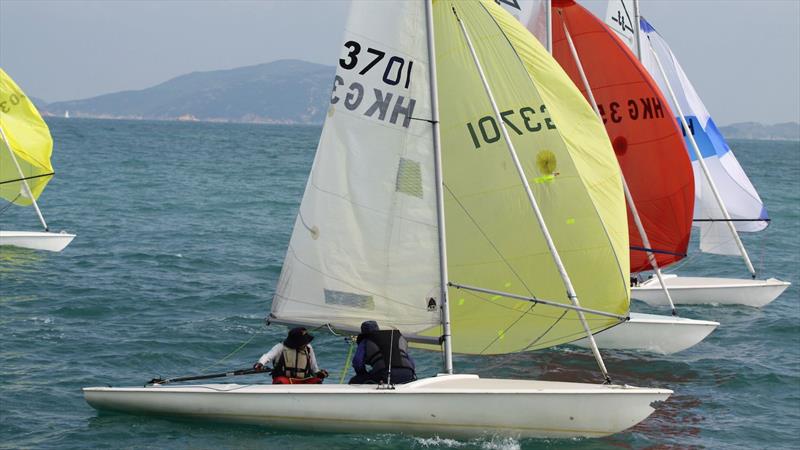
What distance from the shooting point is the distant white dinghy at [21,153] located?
1220 inches

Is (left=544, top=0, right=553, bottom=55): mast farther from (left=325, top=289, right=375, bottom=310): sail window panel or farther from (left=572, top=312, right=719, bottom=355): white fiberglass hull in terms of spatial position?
(left=325, top=289, right=375, bottom=310): sail window panel

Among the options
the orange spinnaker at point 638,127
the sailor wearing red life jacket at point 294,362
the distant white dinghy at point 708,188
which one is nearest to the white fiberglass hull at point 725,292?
the distant white dinghy at point 708,188

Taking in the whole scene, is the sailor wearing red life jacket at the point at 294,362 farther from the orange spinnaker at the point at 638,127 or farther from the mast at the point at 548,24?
the orange spinnaker at the point at 638,127

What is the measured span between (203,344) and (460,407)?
890 cm

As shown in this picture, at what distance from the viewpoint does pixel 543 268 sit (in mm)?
15641

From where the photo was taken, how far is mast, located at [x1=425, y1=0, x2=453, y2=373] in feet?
48.4

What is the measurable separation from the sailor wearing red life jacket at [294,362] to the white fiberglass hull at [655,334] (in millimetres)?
7617

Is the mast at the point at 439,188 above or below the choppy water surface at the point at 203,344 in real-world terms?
above

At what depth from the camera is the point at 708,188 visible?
26562mm

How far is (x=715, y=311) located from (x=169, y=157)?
212ft

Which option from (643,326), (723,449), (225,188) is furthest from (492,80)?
(225,188)

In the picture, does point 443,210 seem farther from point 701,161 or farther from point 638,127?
point 701,161

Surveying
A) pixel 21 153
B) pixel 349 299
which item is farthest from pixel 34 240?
pixel 349 299

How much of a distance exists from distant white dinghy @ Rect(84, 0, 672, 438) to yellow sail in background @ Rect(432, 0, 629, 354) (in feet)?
0.06
